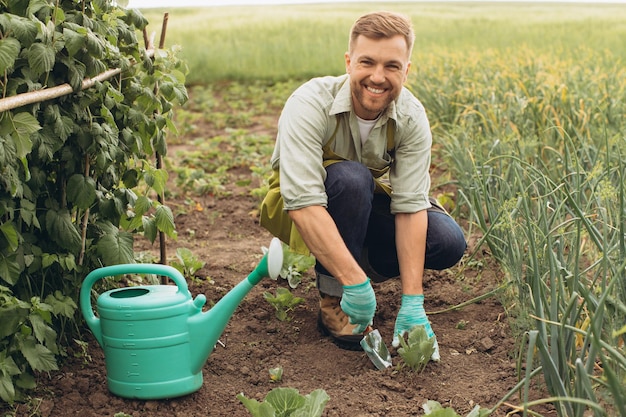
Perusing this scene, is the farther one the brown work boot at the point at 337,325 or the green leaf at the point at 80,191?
the brown work boot at the point at 337,325

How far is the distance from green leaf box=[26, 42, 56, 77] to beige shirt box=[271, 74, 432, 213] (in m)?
0.73

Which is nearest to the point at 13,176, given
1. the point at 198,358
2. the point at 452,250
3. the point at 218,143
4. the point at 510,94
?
the point at 198,358

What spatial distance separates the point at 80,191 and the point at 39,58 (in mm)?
413

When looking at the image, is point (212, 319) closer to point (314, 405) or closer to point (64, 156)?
point (314, 405)

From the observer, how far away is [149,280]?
2760mm

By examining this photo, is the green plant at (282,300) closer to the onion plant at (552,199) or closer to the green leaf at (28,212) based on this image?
the onion plant at (552,199)

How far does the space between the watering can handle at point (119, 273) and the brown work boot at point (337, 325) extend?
0.59m

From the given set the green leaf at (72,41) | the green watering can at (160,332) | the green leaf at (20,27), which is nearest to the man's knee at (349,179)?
the green watering can at (160,332)

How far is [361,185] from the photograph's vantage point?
2430 mm

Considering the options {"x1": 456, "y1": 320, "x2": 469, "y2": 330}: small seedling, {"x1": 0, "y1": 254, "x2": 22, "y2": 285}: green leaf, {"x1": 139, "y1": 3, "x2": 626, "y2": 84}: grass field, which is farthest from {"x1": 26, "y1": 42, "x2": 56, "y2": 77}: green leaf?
{"x1": 139, "y1": 3, "x2": 626, "y2": 84}: grass field

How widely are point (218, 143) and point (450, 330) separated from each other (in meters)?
3.77

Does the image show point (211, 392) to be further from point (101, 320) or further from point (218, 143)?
point (218, 143)

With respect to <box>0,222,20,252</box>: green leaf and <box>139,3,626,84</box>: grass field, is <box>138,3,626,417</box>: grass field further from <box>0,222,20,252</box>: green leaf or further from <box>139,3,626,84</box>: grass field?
<box>0,222,20,252</box>: green leaf

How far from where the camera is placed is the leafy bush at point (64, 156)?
6.19ft
